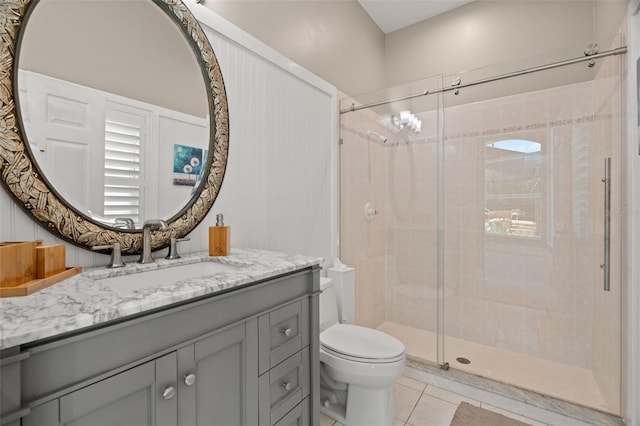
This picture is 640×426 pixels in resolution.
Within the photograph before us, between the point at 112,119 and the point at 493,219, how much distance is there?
2587 millimetres

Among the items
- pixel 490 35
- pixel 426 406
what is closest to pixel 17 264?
pixel 426 406

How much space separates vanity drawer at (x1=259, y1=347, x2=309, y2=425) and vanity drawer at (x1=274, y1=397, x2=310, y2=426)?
0.7 inches

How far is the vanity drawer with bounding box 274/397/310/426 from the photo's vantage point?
3.66 feet

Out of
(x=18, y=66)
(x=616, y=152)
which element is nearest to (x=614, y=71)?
(x=616, y=152)

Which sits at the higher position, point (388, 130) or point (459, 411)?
point (388, 130)

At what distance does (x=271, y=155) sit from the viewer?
1.78 meters

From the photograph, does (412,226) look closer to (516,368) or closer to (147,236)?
(516,368)

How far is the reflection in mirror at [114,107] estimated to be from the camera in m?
0.99

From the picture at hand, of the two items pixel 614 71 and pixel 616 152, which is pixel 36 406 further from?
pixel 614 71

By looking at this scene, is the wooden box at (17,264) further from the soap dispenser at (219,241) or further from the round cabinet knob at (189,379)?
the soap dispenser at (219,241)

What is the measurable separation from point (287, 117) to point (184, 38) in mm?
714

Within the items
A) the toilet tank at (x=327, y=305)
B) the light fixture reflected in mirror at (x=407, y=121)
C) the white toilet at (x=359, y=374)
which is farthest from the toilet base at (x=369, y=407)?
the light fixture reflected in mirror at (x=407, y=121)

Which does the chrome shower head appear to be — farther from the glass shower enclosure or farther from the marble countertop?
the marble countertop

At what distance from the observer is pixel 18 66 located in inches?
36.4
